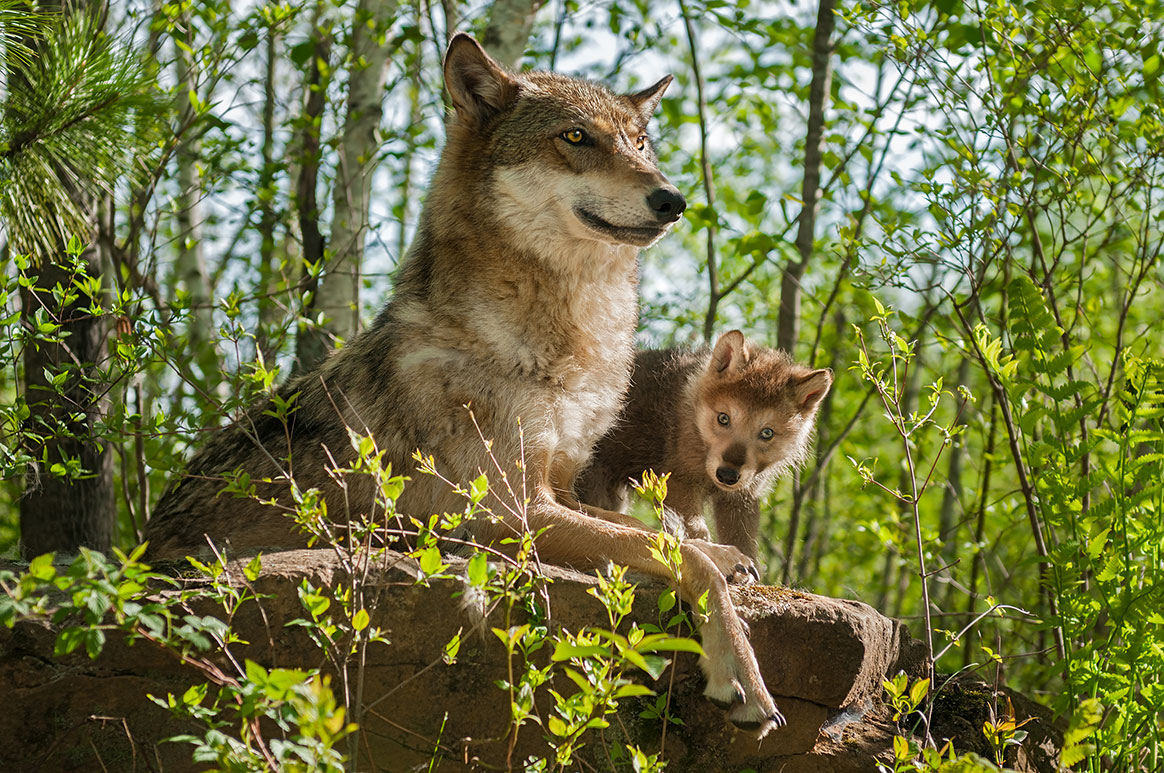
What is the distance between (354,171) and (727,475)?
3.60 meters

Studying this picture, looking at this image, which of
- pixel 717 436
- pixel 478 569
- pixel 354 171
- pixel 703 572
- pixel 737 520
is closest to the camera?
pixel 478 569

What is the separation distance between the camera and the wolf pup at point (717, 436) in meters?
4.90

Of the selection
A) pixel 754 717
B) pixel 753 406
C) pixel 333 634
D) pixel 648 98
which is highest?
pixel 648 98

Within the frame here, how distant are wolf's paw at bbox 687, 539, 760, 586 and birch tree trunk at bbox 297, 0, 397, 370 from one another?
3.42 metres

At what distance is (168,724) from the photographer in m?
2.97

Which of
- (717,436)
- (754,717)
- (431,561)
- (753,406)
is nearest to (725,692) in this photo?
(754,717)

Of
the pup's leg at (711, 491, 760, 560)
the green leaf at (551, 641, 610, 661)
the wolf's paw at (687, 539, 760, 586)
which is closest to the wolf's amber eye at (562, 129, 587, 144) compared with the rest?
the wolf's paw at (687, 539, 760, 586)

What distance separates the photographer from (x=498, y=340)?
12.3ft

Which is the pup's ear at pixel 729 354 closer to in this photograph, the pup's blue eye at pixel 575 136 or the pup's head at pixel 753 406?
the pup's head at pixel 753 406

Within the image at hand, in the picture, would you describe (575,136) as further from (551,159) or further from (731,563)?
(731,563)

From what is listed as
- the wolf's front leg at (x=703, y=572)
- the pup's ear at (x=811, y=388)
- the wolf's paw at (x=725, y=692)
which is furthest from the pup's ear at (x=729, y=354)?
the wolf's paw at (x=725, y=692)

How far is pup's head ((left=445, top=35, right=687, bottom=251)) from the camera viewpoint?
378cm

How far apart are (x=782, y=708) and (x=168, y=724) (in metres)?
2.02

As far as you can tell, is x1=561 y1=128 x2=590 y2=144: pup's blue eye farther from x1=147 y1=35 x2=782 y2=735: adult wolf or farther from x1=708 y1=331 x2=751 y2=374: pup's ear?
x1=708 y1=331 x2=751 y2=374: pup's ear
